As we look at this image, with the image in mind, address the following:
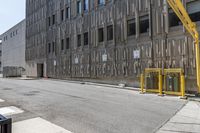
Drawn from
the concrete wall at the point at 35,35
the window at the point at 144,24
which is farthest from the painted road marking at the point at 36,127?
the concrete wall at the point at 35,35

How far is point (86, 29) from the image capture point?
22344mm

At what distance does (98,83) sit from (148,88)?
A: 733cm

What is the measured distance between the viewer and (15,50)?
47500 mm

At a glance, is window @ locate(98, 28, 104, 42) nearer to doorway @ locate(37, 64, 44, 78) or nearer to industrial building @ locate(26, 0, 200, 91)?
industrial building @ locate(26, 0, 200, 91)

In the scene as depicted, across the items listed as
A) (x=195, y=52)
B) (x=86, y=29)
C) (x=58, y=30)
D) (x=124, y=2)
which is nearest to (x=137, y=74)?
(x=195, y=52)

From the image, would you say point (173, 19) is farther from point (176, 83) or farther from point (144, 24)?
point (176, 83)

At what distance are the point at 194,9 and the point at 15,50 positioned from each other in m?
43.5

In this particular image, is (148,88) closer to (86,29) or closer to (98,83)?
(98,83)

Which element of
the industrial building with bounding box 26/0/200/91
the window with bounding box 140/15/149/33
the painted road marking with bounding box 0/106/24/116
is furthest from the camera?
the window with bounding box 140/15/149/33

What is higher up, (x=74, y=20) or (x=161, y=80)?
(x=74, y=20)

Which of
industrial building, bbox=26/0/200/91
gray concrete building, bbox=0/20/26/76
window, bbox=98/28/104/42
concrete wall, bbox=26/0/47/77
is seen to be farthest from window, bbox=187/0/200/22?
gray concrete building, bbox=0/20/26/76

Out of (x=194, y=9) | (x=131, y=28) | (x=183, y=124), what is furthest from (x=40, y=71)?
(x=183, y=124)

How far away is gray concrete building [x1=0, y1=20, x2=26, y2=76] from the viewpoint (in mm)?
39744

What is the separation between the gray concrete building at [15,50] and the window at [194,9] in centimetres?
3527
